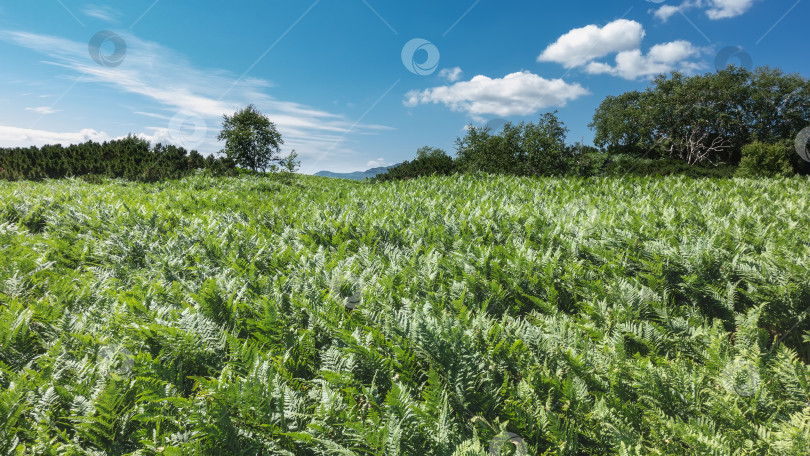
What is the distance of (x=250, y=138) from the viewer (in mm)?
26188

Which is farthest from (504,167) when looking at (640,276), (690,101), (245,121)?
(690,101)

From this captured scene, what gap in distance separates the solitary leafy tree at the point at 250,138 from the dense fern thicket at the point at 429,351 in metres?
23.7

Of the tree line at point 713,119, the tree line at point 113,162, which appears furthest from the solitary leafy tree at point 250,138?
the tree line at point 713,119

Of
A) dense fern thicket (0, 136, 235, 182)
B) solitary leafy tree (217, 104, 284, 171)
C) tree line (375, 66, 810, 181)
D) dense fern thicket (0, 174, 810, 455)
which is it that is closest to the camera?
dense fern thicket (0, 174, 810, 455)

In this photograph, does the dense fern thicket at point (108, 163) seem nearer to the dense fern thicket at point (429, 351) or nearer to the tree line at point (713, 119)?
the dense fern thicket at point (429, 351)

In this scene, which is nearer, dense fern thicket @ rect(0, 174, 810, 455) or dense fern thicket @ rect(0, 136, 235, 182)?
dense fern thicket @ rect(0, 174, 810, 455)

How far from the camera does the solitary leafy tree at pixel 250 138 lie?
85.5 feet

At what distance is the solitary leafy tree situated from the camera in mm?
26062

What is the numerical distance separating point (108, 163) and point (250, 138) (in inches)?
399

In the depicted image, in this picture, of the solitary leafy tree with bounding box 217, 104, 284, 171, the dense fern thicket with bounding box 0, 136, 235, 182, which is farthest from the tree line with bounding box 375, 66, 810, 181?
the dense fern thicket with bounding box 0, 136, 235, 182

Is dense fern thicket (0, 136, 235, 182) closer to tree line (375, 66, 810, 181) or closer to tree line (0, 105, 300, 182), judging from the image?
tree line (0, 105, 300, 182)

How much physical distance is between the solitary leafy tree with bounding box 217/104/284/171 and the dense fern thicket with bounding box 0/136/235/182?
5218 mm

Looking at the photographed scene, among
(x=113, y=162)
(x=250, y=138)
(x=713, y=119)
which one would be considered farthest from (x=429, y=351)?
(x=713, y=119)

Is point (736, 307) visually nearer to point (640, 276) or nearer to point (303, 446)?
point (640, 276)
